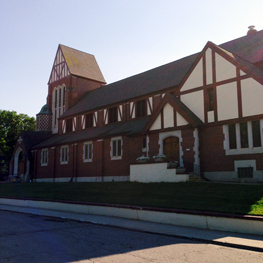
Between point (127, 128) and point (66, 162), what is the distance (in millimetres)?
10490

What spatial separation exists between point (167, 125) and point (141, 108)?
8181 millimetres

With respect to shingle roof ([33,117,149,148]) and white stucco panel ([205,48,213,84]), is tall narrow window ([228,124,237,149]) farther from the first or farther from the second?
shingle roof ([33,117,149,148])

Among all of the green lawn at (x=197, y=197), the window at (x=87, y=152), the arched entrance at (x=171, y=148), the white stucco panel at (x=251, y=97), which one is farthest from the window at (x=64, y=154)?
the white stucco panel at (x=251, y=97)

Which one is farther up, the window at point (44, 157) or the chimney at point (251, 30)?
the chimney at point (251, 30)

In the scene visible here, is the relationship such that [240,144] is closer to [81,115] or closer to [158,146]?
[158,146]

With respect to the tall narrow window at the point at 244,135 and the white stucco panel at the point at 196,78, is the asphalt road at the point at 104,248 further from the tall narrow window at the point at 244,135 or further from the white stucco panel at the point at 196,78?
the white stucco panel at the point at 196,78

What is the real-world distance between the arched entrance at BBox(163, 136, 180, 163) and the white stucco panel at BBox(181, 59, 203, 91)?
4.19 m

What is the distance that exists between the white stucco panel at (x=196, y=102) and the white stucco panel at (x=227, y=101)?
1451 millimetres

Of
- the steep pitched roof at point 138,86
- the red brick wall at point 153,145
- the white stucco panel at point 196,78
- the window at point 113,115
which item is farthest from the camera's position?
the window at point 113,115

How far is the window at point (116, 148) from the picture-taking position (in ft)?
93.4

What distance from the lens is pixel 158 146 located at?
23.2m

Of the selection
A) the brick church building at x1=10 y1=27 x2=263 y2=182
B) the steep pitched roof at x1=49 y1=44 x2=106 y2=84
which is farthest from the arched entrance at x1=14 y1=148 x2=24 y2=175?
the steep pitched roof at x1=49 y1=44 x2=106 y2=84

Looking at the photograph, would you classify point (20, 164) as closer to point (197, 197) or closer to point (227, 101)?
point (227, 101)

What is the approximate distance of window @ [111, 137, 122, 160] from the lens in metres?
28.5
